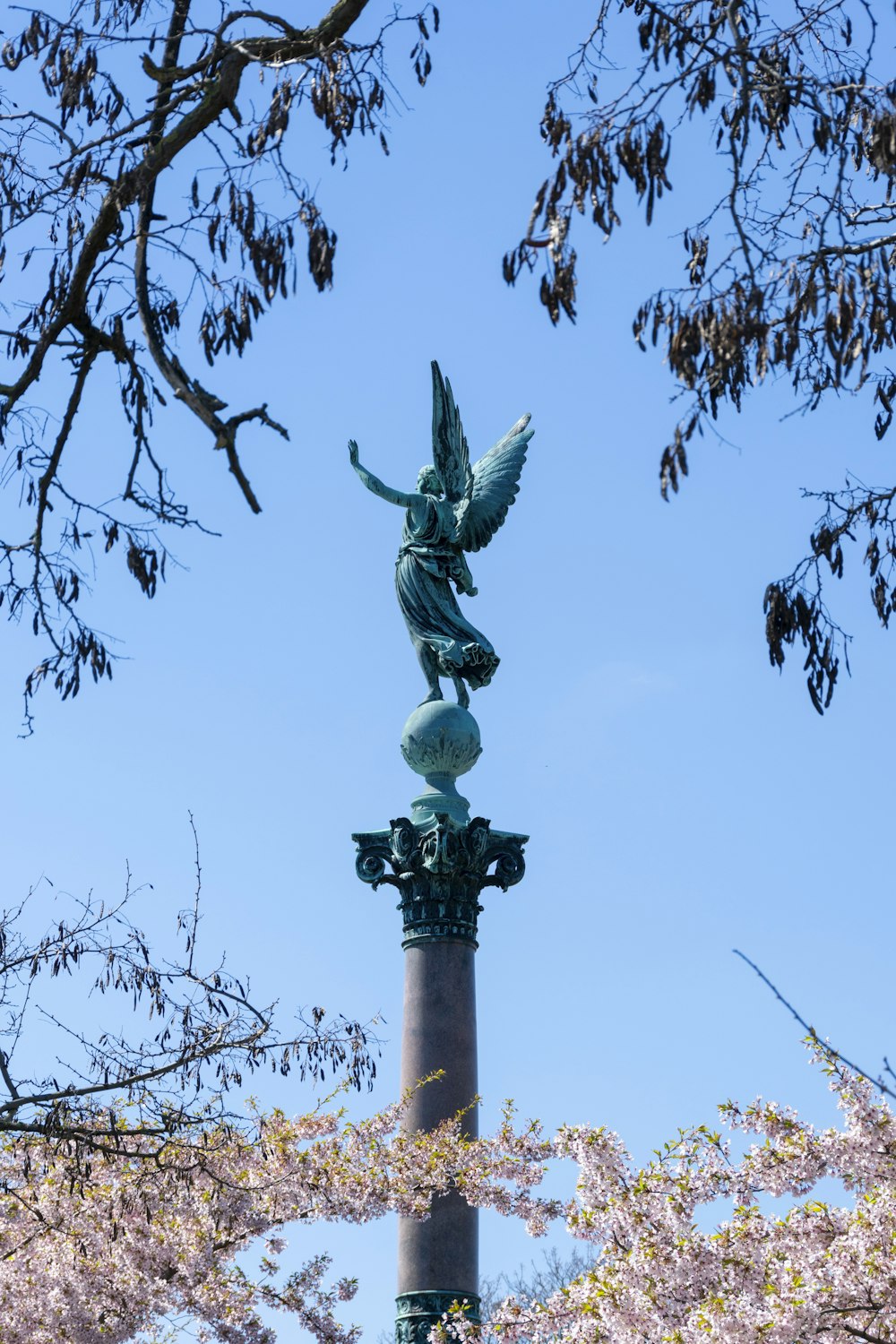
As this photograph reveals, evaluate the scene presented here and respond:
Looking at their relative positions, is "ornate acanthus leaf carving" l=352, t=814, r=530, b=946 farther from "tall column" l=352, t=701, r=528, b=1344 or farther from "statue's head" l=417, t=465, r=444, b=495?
"statue's head" l=417, t=465, r=444, b=495

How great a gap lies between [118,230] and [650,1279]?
8.57 m

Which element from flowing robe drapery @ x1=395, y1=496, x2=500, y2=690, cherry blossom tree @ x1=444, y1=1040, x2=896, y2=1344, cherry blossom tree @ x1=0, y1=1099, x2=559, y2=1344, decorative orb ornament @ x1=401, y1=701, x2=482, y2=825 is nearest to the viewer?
cherry blossom tree @ x1=444, y1=1040, x2=896, y2=1344

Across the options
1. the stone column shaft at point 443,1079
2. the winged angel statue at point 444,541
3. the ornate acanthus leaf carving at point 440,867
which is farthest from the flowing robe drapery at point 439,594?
the stone column shaft at point 443,1079

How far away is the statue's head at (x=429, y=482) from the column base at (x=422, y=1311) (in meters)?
8.98

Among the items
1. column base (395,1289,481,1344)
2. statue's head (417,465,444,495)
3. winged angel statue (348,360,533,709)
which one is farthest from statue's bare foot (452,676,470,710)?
column base (395,1289,481,1344)

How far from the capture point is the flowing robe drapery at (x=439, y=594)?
22.9 meters

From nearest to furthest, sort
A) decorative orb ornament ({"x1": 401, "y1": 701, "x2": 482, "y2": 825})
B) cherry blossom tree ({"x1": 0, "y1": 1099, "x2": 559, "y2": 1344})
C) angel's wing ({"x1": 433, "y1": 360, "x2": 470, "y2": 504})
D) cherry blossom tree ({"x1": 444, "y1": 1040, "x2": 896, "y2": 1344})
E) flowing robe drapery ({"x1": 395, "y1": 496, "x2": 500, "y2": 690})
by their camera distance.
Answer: cherry blossom tree ({"x1": 444, "y1": 1040, "x2": 896, "y2": 1344})
cherry blossom tree ({"x1": 0, "y1": 1099, "x2": 559, "y2": 1344})
decorative orb ornament ({"x1": 401, "y1": 701, "x2": 482, "y2": 825})
flowing robe drapery ({"x1": 395, "y1": 496, "x2": 500, "y2": 690})
angel's wing ({"x1": 433, "y1": 360, "x2": 470, "y2": 504})

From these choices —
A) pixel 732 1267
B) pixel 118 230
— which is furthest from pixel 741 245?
pixel 732 1267

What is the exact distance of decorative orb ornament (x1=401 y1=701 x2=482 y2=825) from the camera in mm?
22297

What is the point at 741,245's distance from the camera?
9547mm

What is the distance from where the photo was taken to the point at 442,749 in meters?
22.4

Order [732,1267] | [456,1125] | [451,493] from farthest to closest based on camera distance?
[451,493] < [456,1125] < [732,1267]

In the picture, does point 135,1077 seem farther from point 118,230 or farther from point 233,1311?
point 233,1311

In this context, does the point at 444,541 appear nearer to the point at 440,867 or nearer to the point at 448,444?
the point at 448,444
